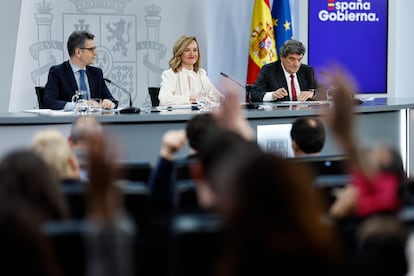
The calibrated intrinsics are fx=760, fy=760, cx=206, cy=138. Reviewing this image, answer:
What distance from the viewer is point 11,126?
516cm

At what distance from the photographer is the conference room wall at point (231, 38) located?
295 inches

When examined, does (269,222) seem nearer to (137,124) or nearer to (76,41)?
(137,124)

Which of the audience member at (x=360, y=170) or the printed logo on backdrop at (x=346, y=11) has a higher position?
the printed logo on backdrop at (x=346, y=11)

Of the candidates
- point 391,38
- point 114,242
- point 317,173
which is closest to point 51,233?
point 114,242

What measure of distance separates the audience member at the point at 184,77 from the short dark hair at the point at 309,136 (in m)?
2.87

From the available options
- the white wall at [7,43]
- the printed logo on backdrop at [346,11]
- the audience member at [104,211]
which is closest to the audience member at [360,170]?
the audience member at [104,211]

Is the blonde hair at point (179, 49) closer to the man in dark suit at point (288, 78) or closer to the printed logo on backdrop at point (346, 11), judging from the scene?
the man in dark suit at point (288, 78)

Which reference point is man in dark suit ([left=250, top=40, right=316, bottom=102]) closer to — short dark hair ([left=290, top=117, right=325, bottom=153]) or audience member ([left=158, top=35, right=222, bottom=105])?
audience member ([left=158, top=35, right=222, bottom=105])

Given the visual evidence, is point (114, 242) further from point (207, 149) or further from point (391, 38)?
point (391, 38)

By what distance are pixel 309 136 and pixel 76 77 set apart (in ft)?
10.4

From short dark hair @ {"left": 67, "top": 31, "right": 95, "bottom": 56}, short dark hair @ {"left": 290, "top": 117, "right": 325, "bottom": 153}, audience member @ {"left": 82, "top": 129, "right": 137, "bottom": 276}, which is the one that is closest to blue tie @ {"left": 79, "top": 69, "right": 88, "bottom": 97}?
short dark hair @ {"left": 67, "top": 31, "right": 95, "bottom": 56}

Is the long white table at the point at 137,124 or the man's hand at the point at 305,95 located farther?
the man's hand at the point at 305,95

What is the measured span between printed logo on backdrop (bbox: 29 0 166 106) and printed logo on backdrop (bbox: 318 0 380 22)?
220 cm

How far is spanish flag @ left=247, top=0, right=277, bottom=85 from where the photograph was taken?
8.23 m
